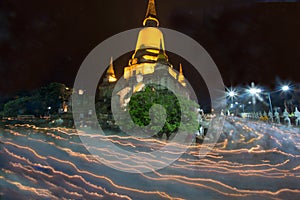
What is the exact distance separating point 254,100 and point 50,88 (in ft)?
72.6

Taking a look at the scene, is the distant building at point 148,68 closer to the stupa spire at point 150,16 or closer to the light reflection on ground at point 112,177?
the stupa spire at point 150,16

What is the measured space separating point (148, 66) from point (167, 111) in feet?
62.8

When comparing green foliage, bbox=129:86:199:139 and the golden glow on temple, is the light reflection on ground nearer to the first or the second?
green foliage, bbox=129:86:199:139

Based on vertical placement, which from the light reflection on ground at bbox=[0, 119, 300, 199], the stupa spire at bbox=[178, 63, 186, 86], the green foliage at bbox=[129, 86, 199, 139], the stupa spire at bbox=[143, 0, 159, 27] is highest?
the stupa spire at bbox=[143, 0, 159, 27]

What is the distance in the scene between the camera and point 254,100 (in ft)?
87.7

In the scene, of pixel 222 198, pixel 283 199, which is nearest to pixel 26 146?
pixel 222 198

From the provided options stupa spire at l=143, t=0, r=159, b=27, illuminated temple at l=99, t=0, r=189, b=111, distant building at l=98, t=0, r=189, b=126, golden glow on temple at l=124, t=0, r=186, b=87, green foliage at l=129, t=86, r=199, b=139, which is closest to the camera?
green foliage at l=129, t=86, r=199, b=139

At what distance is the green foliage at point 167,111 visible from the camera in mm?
11531

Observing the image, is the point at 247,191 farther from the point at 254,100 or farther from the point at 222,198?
the point at 254,100

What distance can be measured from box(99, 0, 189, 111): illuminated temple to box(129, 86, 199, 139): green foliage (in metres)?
13.4

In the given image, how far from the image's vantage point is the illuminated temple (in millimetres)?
27172

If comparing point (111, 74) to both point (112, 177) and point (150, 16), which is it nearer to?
point (150, 16)

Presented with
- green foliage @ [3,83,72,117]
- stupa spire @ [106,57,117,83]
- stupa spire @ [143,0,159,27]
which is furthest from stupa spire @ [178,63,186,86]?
green foliage @ [3,83,72,117]

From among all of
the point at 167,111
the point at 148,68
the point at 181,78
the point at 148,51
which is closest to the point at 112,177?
the point at 167,111
